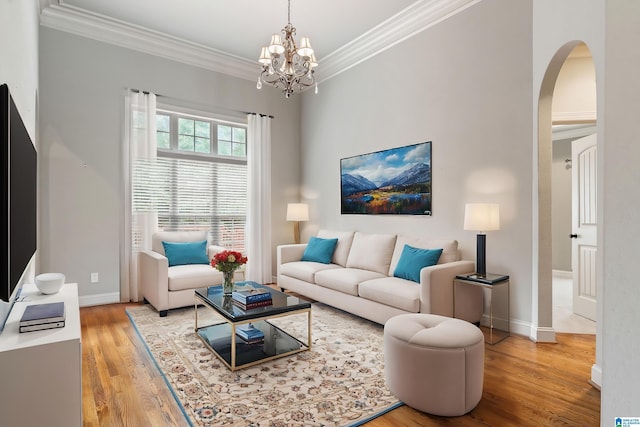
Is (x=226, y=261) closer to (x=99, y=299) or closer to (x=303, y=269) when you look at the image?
(x=303, y=269)

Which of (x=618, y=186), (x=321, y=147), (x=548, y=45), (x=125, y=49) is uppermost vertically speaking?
(x=125, y=49)

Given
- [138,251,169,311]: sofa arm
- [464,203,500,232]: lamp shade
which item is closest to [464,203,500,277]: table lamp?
[464,203,500,232]: lamp shade

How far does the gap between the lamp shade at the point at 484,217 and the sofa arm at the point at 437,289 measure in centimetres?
44

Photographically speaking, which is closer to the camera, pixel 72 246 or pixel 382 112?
pixel 72 246

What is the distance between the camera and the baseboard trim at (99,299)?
423 centimetres

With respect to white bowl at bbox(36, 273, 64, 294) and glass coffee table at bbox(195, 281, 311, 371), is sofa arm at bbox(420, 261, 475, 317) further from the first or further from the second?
white bowl at bbox(36, 273, 64, 294)

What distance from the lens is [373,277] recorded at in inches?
150

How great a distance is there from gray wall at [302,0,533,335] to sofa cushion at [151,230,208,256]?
2.12m

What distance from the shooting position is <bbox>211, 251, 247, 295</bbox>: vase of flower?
3.07 metres

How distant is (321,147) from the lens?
564 cm

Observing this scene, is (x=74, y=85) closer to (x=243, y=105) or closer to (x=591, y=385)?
(x=243, y=105)

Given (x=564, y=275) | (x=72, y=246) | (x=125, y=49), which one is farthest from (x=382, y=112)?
(x=564, y=275)

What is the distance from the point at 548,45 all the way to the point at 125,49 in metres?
4.74

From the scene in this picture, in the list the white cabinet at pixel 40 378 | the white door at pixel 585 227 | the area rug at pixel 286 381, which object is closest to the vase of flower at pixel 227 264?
the area rug at pixel 286 381
